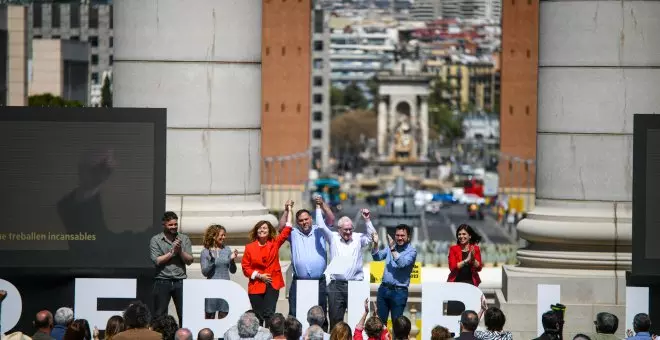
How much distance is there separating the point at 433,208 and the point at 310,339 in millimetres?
117224

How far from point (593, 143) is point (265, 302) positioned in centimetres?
430

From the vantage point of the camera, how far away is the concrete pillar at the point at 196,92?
59.5ft

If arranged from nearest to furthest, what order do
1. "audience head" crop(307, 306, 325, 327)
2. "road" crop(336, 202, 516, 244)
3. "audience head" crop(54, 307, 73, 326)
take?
"audience head" crop(307, 306, 325, 327)
"audience head" crop(54, 307, 73, 326)
"road" crop(336, 202, 516, 244)

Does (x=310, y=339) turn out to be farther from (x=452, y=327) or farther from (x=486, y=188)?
(x=486, y=188)

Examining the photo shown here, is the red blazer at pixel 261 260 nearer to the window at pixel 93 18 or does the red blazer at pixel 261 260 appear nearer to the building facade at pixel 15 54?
the building facade at pixel 15 54

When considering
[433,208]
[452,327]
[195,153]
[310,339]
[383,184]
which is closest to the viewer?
[310,339]

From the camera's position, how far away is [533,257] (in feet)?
62.0

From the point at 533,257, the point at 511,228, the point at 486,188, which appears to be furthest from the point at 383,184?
the point at 533,257

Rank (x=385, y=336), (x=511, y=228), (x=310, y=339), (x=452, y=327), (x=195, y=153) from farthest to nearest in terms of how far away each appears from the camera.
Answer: (x=511, y=228), (x=195, y=153), (x=452, y=327), (x=385, y=336), (x=310, y=339)

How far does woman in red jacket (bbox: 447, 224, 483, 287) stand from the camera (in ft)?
56.5

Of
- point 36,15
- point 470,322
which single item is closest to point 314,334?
point 470,322

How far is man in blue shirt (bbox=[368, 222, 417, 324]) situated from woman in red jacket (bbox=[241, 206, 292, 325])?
101cm

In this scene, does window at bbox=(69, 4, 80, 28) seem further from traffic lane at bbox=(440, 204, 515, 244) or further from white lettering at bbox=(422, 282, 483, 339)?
white lettering at bbox=(422, 282, 483, 339)

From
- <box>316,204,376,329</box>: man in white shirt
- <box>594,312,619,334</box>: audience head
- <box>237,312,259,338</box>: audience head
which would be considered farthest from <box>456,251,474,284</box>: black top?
<box>237,312,259,338</box>: audience head
